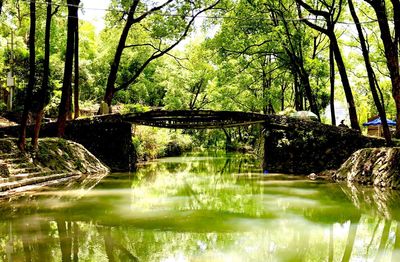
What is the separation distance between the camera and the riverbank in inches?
500

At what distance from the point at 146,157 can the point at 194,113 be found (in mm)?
8764

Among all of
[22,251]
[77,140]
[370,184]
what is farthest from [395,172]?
[77,140]

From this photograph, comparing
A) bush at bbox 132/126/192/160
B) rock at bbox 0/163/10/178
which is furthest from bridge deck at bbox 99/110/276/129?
rock at bbox 0/163/10/178

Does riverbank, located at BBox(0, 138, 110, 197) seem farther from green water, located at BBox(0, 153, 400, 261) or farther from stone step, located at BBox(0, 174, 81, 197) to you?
green water, located at BBox(0, 153, 400, 261)

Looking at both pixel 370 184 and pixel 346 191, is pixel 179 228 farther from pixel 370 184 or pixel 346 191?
pixel 370 184

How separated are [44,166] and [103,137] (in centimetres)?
591

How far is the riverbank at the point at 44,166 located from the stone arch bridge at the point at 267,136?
1.70 meters

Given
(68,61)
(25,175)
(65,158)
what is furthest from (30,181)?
(68,61)

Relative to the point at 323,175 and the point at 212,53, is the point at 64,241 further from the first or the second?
the point at 212,53

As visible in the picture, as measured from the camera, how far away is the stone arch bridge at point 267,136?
19250 millimetres

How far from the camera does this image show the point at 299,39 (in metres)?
22.6

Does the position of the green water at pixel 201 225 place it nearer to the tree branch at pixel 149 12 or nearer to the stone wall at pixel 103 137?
the stone wall at pixel 103 137

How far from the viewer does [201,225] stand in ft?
27.1

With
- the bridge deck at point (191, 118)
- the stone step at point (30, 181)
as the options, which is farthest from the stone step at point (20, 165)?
the bridge deck at point (191, 118)
